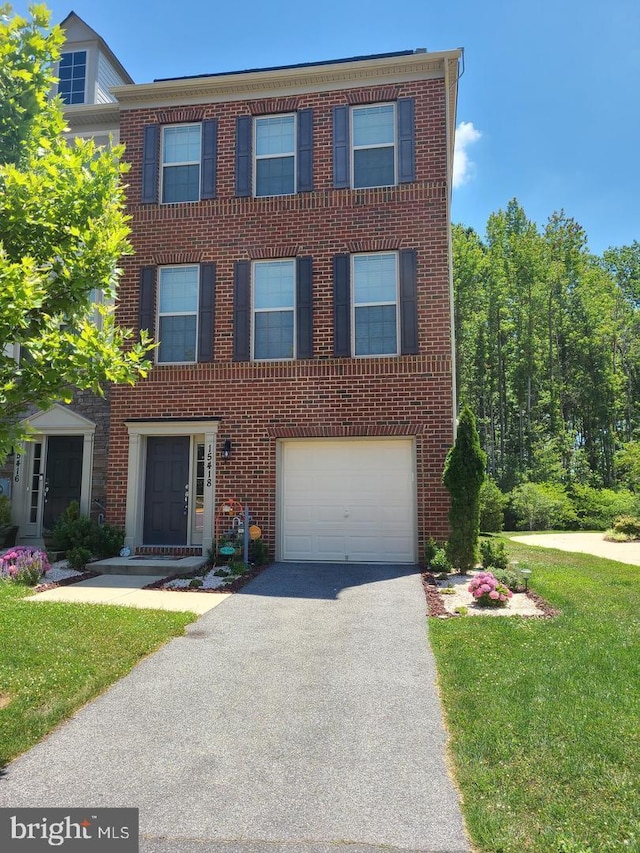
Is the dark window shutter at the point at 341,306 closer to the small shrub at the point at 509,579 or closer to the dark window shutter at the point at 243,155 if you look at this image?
the dark window shutter at the point at 243,155

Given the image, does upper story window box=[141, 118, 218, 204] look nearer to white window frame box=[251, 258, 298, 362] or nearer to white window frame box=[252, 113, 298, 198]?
white window frame box=[252, 113, 298, 198]

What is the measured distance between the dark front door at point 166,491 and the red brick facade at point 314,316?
0.51m

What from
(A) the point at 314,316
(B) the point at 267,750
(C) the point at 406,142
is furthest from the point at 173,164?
(B) the point at 267,750

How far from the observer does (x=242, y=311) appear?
36.3 feet

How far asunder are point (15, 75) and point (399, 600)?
691 centimetres

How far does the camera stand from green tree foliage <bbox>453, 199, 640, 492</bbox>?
26781mm

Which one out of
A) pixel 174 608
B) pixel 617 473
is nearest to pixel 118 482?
pixel 174 608

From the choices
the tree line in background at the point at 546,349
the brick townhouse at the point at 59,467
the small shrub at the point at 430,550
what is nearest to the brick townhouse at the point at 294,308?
the small shrub at the point at 430,550

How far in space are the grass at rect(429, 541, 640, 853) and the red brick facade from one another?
420 cm

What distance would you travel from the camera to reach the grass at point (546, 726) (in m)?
2.79

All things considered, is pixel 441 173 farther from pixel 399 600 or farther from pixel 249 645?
pixel 249 645

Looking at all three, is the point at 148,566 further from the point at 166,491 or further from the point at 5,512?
the point at 5,512

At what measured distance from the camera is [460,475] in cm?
908

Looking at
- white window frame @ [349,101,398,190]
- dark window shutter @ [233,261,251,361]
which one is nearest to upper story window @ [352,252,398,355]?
white window frame @ [349,101,398,190]
